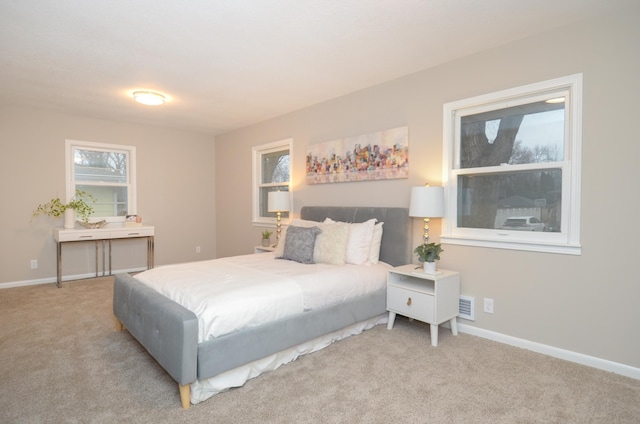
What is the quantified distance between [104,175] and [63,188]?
576 millimetres

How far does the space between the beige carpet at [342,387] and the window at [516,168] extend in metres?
0.90

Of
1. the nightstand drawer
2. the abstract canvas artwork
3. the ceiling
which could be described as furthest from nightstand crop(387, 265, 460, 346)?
the ceiling

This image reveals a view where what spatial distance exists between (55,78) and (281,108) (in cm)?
244

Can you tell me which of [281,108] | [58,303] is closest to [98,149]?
[58,303]

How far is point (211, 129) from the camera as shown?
5891mm

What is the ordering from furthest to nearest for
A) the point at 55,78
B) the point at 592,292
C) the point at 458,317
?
the point at 55,78
the point at 458,317
the point at 592,292

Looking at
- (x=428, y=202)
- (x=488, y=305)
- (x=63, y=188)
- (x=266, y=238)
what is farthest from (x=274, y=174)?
(x=488, y=305)

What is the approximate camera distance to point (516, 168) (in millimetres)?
2758

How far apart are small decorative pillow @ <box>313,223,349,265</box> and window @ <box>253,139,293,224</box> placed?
1515mm

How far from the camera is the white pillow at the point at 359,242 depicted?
328 centimetres

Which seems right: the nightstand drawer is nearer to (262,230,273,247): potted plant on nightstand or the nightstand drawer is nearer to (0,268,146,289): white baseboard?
(262,230,273,247): potted plant on nightstand

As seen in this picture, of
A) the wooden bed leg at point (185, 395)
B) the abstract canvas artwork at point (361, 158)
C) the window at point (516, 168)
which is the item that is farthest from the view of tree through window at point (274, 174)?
the wooden bed leg at point (185, 395)

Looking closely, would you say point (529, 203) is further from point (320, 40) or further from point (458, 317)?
point (320, 40)

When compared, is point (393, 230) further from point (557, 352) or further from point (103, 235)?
point (103, 235)
